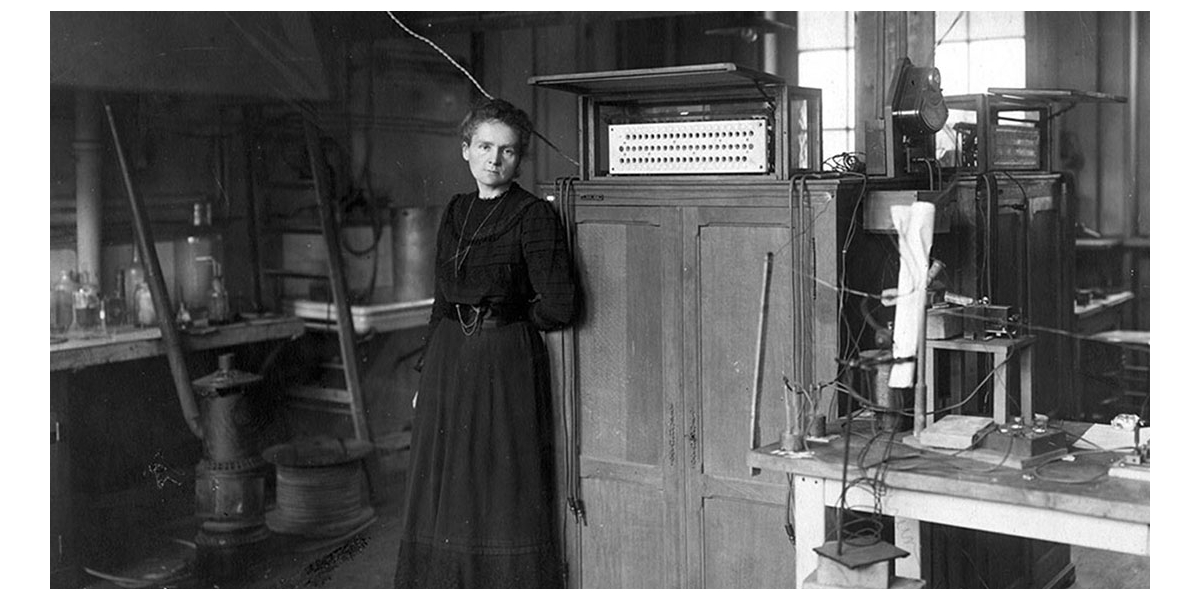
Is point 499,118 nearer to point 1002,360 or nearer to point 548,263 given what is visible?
point 548,263

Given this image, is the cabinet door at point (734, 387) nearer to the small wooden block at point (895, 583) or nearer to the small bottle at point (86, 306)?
the small wooden block at point (895, 583)

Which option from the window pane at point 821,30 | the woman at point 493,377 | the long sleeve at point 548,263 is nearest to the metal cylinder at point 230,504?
the woman at point 493,377

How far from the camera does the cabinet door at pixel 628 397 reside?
13.7 feet

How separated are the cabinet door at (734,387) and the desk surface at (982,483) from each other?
19.3 inches

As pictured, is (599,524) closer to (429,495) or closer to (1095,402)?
(429,495)

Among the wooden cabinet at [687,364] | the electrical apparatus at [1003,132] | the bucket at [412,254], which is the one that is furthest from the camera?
the bucket at [412,254]

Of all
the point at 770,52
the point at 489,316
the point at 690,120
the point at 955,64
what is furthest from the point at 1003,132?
the point at 770,52

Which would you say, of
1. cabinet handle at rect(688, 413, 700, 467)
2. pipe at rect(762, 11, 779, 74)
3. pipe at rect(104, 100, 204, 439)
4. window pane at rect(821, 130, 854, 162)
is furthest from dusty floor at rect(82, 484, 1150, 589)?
pipe at rect(762, 11, 779, 74)

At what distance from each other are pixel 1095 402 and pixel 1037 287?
2.20m

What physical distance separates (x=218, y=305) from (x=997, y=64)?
528 centimetres

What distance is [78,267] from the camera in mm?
6172

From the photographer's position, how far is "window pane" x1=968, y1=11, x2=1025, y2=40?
816 cm

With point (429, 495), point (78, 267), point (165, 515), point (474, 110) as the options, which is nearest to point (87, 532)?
point (165, 515)
